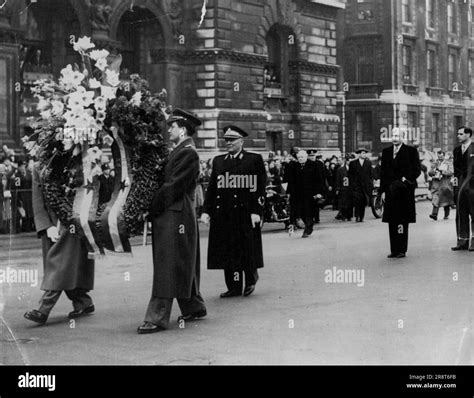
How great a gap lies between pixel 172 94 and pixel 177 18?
2631 millimetres

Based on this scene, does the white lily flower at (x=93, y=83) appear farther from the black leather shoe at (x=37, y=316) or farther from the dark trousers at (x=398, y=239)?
the dark trousers at (x=398, y=239)

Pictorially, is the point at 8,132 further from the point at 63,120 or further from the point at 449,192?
the point at 63,120

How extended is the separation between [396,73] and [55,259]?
4478 centimetres

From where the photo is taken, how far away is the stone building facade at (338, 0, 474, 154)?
51.7 meters

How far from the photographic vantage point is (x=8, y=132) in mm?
24906

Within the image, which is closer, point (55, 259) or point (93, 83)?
point (93, 83)


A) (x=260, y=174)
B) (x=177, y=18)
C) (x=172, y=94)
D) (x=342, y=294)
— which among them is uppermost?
(x=177, y=18)

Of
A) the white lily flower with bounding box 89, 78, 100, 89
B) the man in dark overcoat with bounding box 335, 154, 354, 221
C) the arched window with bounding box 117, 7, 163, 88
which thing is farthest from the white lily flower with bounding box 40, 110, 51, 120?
the arched window with bounding box 117, 7, 163, 88

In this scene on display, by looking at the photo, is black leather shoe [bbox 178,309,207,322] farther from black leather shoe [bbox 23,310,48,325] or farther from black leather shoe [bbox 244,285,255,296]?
black leather shoe [bbox 244,285,255,296]

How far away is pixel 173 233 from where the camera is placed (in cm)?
882

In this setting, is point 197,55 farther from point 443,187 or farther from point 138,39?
point 443,187

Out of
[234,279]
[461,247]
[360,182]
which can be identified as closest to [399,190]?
[461,247]

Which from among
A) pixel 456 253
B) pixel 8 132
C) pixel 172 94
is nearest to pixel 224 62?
pixel 172 94
